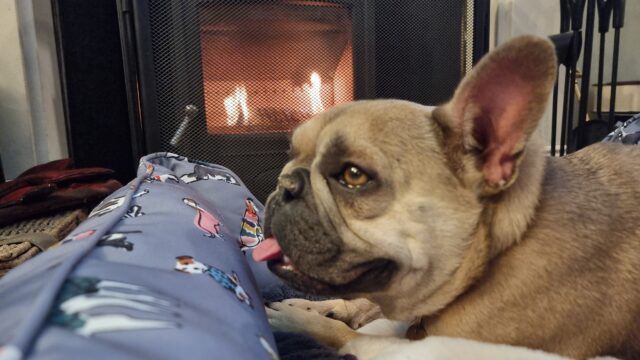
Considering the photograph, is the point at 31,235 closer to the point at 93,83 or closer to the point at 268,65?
the point at 93,83

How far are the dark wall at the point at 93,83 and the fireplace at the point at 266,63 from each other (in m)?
0.15

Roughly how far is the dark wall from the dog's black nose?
1360mm

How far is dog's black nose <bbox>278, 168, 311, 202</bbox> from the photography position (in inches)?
36.6

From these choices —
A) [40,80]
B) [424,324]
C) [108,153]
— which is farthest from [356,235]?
[40,80]

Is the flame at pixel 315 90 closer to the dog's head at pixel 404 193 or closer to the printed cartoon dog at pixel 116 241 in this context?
the dog's head at pixel 404 193

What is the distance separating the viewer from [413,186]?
0.88 metres

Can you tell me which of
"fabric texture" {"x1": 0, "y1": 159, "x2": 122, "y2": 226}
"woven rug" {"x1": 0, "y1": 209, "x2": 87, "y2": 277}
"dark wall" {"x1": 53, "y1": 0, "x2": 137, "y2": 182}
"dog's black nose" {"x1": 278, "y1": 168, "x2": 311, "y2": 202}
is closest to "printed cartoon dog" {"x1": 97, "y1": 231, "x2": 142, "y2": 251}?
"dog's black nose" {"x1": 278, "y1": 168, "x2": 311, "y2": 202}

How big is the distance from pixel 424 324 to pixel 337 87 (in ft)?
4.74

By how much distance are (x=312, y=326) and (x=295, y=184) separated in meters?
0.32

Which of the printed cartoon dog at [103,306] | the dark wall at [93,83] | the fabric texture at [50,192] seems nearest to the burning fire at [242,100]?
the dark wall at [93,83]

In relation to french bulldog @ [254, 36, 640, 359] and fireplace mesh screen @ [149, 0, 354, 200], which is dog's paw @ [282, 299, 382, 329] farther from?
fireplace mesh screen @ [149, 0, 354, 200]

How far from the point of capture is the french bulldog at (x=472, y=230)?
864mm

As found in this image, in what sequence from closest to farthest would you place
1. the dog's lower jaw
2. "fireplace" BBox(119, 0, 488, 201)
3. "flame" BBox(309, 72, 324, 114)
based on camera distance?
the dog's lower jaw < "fireplace" BBox(119, 0, 488, 201) < "flame" BBox(309, 72, 324, 114)

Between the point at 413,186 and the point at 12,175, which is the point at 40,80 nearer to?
the point at 12,175
